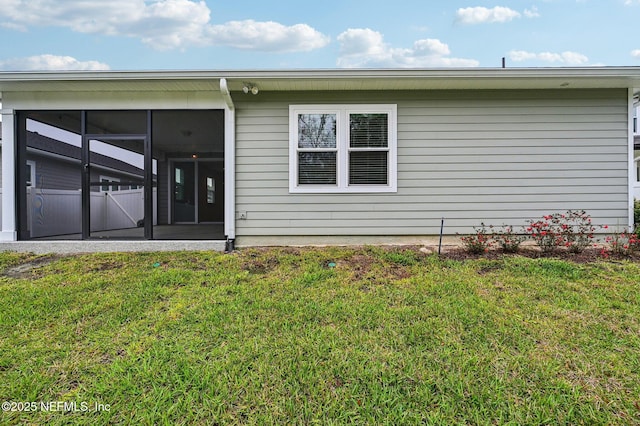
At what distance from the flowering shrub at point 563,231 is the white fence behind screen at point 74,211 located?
364 inches

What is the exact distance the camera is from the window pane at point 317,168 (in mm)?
4707

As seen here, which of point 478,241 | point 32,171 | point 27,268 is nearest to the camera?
point 27,268

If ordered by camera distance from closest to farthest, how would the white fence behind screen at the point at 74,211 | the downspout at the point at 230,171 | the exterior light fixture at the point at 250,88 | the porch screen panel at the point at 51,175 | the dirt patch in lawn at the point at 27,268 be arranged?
1. the dirt patch in lawn at the point at 27,268
2. the exterior light fixture at the point at 250,88
3. the downspout at the point at 230,171
4. the porch screen panel at the point at 51,175
5. the white fence behind screen at the point at 74,211

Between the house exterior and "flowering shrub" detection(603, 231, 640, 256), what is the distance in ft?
0.73

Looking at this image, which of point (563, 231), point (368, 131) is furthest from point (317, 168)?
point (563, 231)

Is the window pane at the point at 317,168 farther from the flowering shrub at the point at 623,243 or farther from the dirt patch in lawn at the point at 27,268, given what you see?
the flowering shrub at the point at 623,243

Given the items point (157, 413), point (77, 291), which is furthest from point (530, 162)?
point (77, 291)

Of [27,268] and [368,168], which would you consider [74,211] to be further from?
[368,168]

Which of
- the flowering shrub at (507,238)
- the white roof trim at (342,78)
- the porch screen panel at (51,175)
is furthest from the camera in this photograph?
the porch screen panel at (51,175)

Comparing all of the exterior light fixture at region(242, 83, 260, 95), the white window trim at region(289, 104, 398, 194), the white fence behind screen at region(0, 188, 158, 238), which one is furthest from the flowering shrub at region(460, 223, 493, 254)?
the white fence behind screen at region(0, 188, 158, 238)

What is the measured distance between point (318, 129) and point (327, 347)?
11.7ft

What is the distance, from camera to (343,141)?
4656 mm

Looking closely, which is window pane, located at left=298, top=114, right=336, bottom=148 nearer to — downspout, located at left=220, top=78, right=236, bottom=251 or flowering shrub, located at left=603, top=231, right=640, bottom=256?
downspout, located at left=220, top=78, right=236, bottom=251

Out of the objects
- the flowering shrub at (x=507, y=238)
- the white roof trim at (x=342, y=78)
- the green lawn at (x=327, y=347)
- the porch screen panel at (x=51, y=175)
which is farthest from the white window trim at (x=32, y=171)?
the flowering shrub at (x=507, y=238)
